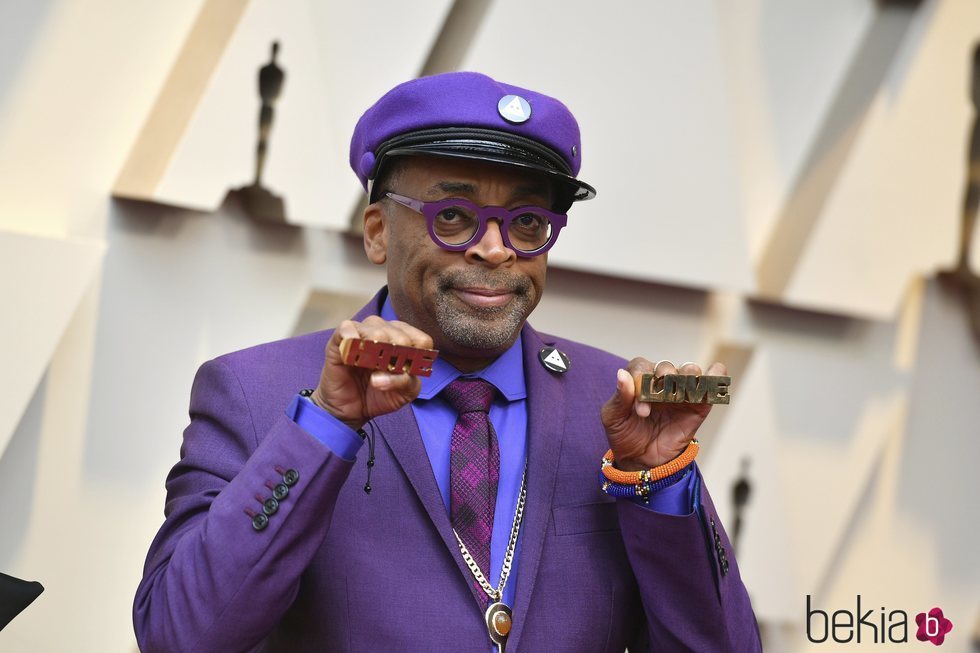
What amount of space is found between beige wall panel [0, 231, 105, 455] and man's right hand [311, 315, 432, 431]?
119 centimetres

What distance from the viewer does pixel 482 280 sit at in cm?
158

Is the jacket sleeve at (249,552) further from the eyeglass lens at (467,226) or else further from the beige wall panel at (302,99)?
the beige wall panel at (302,99)

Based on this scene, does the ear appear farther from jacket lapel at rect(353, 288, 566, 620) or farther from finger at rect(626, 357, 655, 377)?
finger at rect(626, 357, 655, 377)

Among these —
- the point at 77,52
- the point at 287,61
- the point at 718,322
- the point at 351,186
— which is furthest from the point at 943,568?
the point at 77,52

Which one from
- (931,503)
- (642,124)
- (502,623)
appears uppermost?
(642,124)

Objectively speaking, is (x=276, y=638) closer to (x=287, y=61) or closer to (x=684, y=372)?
(x=684, y=372)

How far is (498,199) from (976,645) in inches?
101

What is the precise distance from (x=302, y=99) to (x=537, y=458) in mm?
1364

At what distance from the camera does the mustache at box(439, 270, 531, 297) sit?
5.18ft

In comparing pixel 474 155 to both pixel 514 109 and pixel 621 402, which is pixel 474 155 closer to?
pixel 514 109

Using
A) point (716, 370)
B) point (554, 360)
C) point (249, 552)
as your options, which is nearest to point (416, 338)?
point (249, 552)

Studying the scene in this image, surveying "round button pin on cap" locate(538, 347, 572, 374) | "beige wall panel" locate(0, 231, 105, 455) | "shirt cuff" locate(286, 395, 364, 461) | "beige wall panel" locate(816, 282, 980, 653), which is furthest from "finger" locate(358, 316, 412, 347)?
"beige wall panel" locate(816, 282, 980, 653)

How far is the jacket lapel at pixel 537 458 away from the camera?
149cm

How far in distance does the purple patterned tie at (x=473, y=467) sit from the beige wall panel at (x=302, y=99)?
113cm
